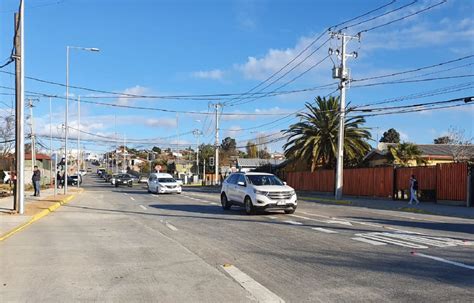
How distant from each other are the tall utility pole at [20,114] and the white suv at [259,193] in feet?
26.0

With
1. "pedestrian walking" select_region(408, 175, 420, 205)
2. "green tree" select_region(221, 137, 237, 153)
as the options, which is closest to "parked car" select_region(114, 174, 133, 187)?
"pedestrian walking" select_region(408, 175, 420, 205)

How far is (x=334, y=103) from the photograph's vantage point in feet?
146

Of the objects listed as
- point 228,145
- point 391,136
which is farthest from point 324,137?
point 228,145

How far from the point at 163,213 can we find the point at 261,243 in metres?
9.35

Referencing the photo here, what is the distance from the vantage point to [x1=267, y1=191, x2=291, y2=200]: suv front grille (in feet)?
60.5

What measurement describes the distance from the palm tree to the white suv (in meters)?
22.9

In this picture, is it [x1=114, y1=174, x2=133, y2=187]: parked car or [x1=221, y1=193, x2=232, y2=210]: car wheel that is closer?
[x1=221, y1=193, x2=232, y2=210]: car wheel

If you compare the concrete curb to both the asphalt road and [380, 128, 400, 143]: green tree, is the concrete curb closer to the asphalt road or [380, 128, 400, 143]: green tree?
the asphalt road

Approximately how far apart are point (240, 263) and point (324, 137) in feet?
116

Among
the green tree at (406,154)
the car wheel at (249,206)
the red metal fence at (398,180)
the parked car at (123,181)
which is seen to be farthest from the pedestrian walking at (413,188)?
the parked car at (123,181)

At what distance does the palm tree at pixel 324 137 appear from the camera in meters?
43.1

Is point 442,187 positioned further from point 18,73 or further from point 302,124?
point 18,73

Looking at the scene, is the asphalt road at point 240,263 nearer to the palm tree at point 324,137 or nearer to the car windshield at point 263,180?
the car windshield at point 263,180

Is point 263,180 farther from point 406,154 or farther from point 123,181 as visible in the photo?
point 123,181
